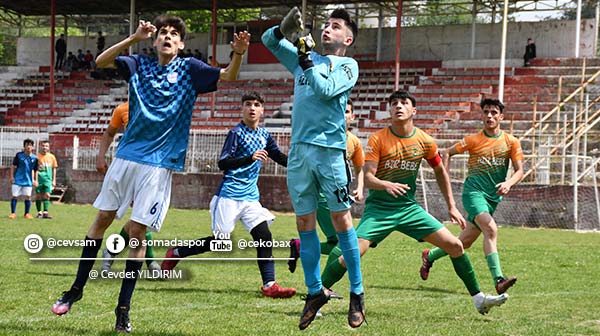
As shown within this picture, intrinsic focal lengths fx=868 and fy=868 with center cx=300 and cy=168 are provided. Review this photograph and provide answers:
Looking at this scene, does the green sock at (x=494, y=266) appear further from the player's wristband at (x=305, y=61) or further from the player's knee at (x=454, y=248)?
the player's wristband at (x=305, y=61)

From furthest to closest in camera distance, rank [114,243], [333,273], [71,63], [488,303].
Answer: [71,63], [114,243], [333,273], [488,303]

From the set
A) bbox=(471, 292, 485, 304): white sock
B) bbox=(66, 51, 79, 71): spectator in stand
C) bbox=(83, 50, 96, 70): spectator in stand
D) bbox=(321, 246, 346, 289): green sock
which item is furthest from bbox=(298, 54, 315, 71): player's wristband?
bbox=(66, 51, 79, 71): spectator in stand

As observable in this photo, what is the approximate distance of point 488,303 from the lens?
25.3 feet

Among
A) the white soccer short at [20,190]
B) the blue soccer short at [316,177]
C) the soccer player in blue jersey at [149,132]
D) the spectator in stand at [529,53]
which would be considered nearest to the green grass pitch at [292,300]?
the soccer player in blue jersey at [149,132]

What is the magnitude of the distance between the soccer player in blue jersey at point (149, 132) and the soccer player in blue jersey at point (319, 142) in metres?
0.50

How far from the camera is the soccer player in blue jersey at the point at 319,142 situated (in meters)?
6.32

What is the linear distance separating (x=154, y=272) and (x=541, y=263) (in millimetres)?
5745

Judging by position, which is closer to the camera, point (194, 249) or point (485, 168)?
point (194, 249)

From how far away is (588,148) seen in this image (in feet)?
80.9

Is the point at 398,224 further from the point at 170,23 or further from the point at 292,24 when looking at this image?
the point at 170,23

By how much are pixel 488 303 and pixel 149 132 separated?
11.0ft

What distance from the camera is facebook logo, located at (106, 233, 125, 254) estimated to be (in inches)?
372

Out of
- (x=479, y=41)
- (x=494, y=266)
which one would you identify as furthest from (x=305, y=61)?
(x=479, y=41)

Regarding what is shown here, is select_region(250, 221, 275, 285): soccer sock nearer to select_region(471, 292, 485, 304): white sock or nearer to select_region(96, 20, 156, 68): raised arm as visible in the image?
select_region(471, 292, 485, 304): white sock
